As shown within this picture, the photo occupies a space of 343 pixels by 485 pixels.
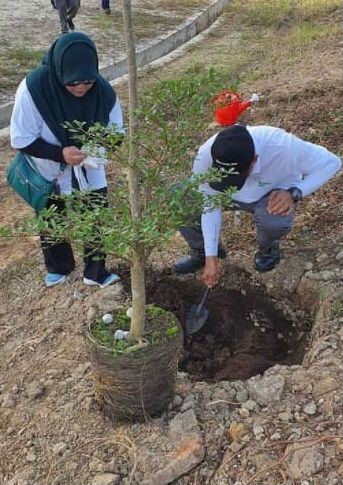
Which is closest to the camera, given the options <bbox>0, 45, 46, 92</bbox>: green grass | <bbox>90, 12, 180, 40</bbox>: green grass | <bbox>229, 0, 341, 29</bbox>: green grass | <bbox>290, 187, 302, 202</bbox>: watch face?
<bbox>290, 187, 302, 202</bbox>: watch face

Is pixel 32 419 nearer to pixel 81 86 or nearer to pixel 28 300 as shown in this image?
pixel 28 300

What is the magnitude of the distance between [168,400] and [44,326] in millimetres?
944

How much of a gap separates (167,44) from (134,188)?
8.12 m

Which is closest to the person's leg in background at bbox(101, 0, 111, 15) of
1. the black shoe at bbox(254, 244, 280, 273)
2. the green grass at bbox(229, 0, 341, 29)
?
the green grass at bbox(229, 0, 341, 29)

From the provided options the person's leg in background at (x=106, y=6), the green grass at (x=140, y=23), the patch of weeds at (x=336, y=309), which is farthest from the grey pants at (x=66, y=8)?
the patch of weeds at (x=336, y=309)

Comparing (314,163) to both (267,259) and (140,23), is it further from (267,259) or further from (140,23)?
(140,23)

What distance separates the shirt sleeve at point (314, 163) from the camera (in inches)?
130

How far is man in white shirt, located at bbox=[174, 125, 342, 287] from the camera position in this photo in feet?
9.82

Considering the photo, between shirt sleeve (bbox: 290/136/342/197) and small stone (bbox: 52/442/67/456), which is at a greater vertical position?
shirt sleeve (bbox: 290/136/342/197)

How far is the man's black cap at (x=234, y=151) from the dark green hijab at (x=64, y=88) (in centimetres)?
61

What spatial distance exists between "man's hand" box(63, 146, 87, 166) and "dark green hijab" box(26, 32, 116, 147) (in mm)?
91

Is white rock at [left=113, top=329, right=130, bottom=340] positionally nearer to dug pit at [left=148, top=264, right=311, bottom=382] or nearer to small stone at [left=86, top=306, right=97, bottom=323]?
dug pit at [left=148, top=264, right=311, bottom=382]

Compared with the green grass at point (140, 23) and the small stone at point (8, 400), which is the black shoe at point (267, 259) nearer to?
the small stone at point (8, 400)

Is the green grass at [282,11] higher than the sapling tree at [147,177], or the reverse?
the sapling tree at [147,177]
